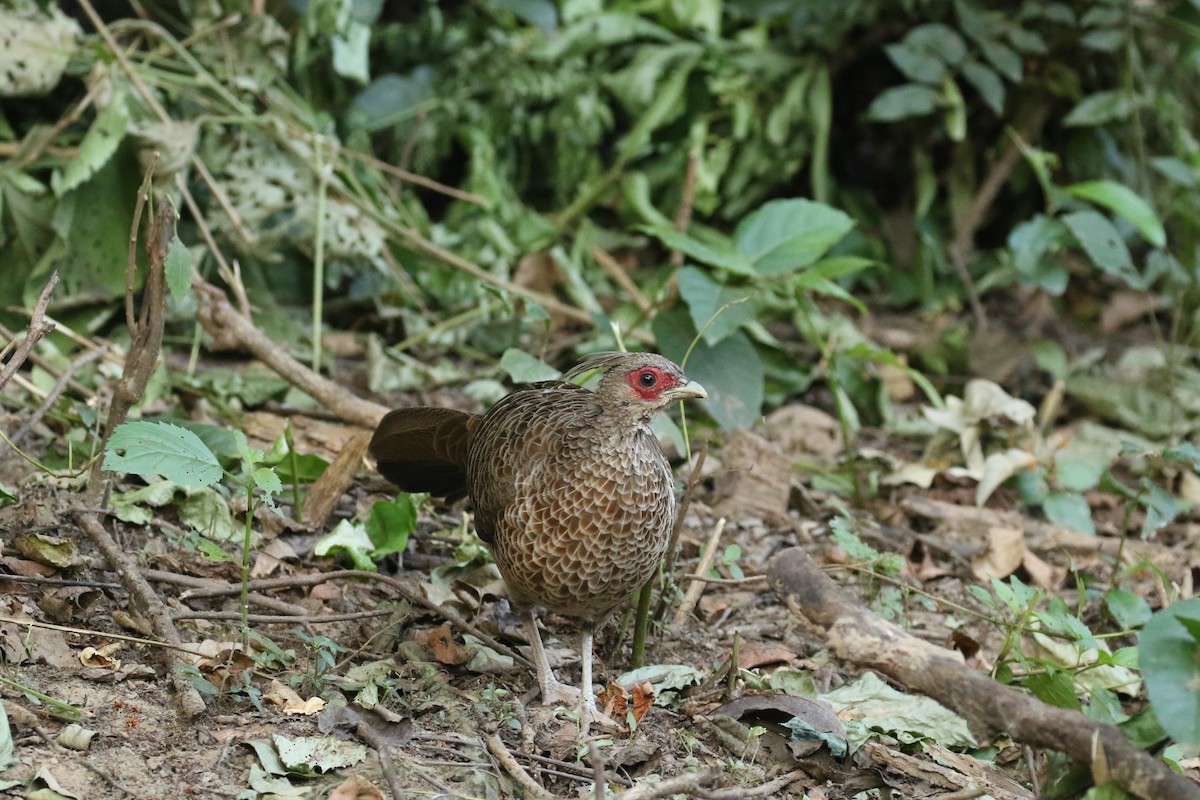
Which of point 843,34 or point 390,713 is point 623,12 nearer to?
point 843,34

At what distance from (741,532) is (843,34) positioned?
336 cm

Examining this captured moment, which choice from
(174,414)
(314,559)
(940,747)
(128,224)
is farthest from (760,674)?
(128,224)

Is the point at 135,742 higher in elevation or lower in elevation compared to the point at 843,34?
lower

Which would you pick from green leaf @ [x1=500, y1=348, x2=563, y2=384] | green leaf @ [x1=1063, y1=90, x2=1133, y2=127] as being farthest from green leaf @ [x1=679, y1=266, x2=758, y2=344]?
green leaf @ [x1=1063, y1=90, x2=1133, y2=127]

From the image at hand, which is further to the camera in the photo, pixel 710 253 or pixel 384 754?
pixel 710 253

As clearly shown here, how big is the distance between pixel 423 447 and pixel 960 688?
1.69 meters

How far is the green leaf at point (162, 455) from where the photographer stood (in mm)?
2521

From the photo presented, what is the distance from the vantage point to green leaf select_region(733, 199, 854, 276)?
14.2ft

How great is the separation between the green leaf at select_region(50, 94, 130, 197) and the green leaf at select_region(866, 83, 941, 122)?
349 centimetres

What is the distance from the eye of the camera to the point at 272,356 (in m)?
4.08

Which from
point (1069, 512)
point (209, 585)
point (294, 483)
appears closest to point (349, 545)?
point (294, 483)

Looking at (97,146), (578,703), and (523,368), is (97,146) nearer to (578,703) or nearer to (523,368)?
(523,368)

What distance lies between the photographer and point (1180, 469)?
4766mm

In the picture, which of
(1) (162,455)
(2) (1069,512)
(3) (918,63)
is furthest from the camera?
(3) (918,63)
